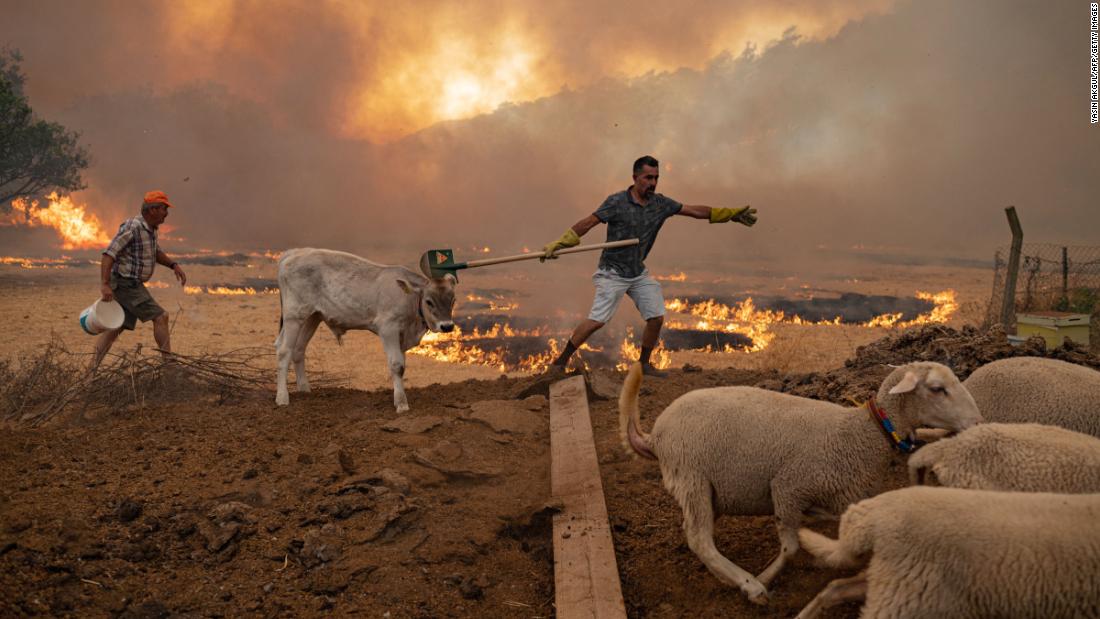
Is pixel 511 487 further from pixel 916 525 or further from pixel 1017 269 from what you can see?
pixel 1017 269

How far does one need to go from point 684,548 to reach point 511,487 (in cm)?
164

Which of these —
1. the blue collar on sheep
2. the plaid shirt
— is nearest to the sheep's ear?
the blue collar on sheep

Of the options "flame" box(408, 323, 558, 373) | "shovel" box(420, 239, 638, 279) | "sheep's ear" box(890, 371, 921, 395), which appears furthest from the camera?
"flame" box(408, 323, 558, 373)

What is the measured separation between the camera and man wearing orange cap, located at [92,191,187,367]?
8.91m

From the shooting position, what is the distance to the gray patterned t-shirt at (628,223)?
8.77 meters

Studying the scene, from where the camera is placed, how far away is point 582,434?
6855 mm

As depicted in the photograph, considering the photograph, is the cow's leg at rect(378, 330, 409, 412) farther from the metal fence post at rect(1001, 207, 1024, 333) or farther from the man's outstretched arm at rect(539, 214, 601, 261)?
the metal fence post at rect(1001, 207, 1024, 333)

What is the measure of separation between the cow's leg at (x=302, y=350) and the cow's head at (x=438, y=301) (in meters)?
1.57

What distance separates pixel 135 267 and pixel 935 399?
28.8ft

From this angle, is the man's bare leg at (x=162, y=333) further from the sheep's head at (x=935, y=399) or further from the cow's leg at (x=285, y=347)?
the sheep's head at (x=935, y=399)

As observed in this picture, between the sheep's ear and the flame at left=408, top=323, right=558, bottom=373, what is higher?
the sheep's ear

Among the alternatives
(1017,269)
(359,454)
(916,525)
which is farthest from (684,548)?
(1017,269)

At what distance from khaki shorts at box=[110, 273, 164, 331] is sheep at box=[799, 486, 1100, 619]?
8702 millimetres

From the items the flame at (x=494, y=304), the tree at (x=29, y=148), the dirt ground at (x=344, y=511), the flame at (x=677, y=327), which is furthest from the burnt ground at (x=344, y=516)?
the tree at (x=29, y=148)
